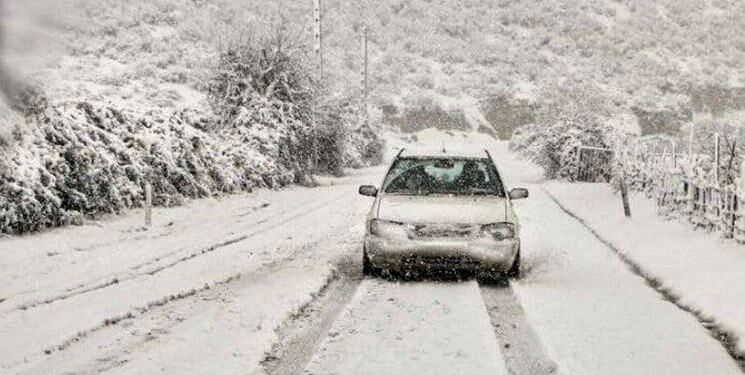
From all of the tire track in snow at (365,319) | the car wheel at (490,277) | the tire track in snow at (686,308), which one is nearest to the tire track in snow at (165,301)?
the tire track in snow at (365,319)

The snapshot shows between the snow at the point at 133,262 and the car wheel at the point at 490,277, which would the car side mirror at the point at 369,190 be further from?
the car wheel at the point at 490,277

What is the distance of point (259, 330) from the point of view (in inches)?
275

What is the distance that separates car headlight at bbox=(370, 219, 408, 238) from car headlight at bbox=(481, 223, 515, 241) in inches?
35.7

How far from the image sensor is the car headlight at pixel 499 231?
946 cm

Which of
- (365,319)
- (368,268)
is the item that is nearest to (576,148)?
(368,268)

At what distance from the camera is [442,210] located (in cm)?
962

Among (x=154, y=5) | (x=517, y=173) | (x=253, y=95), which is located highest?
(x=154, y=5)

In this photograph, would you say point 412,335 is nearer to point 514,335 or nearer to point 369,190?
point 514,335

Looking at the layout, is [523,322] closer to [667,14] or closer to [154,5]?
[154,5]

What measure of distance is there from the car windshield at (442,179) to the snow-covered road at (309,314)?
1.18m

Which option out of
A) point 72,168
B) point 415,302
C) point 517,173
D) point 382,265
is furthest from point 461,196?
point 517,173

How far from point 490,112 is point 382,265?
47788mm

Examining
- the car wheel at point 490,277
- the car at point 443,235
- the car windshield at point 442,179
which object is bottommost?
the car wheel at point 490,277

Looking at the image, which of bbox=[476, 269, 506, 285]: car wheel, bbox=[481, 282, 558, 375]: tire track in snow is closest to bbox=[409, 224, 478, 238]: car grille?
bbox=[476, 269, 506, 285]: car wheel
